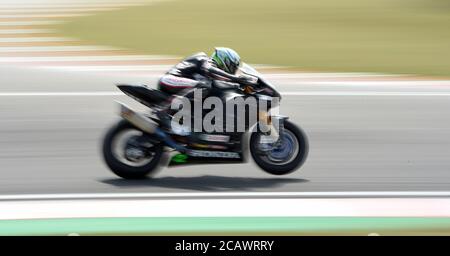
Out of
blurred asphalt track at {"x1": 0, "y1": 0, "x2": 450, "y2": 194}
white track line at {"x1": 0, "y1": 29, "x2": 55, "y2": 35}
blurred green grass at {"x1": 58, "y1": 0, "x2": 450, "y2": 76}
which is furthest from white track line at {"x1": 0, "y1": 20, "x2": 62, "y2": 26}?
blurred asphalt track at {"x1": 0, "y1": 0, "x2": 450, "y2": 194}

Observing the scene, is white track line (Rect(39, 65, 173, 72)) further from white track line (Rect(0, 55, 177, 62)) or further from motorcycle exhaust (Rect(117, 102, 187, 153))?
motorcycle exhaust (Rect(117, 102, 187, 153))

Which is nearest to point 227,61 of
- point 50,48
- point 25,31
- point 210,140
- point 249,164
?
A: point 210,140

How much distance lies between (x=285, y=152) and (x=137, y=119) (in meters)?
1.51

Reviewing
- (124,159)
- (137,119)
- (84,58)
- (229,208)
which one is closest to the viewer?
(229,208)

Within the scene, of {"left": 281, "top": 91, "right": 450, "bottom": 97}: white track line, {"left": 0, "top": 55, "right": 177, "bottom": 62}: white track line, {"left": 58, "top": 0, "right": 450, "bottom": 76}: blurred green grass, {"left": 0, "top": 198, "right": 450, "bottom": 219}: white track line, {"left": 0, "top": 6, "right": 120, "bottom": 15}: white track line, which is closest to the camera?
{"left": 0, "top": 198, "right": 450, "bottom": 219}: white track line

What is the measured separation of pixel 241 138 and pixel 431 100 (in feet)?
19.3

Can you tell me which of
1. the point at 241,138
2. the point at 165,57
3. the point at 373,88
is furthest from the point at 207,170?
the point at 165,57

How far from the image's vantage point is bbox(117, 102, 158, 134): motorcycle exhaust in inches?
370

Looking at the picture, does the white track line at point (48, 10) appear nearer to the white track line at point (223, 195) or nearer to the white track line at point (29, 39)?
the white track line at point (29, 39)

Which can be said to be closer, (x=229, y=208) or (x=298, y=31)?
(x=229, y=208)

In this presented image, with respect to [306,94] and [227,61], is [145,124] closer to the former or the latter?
[227,61]

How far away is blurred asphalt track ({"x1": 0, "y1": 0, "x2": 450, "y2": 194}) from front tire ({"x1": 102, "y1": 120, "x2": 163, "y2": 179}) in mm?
128

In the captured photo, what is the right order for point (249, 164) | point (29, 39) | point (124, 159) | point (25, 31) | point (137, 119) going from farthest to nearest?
1. point (25, 31)
2. point (29, 39)
3. point (249, 164)
4. point (124, 159)
5. point (137, 119)

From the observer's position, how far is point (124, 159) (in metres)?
9.55
